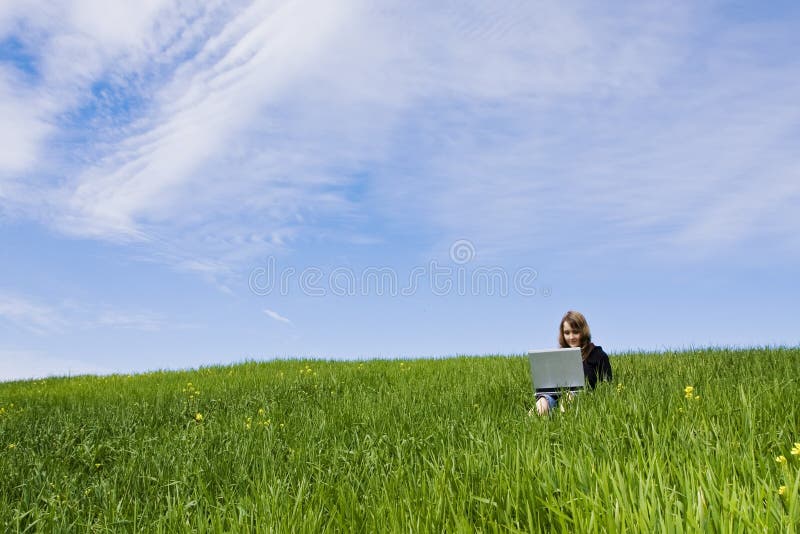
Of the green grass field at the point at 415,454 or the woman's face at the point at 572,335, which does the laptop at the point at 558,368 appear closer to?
the green grass field at the point at 415,454

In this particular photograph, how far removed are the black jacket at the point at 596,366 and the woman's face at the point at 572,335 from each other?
29 cm

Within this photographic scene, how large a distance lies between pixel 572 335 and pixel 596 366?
583 mm

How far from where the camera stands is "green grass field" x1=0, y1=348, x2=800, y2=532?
3.25m

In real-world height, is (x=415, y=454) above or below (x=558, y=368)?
below

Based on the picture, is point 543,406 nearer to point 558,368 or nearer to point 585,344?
point 558,368

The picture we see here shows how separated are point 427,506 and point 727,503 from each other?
1590 mm

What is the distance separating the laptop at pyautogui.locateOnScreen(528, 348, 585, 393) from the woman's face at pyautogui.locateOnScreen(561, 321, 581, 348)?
1.30m

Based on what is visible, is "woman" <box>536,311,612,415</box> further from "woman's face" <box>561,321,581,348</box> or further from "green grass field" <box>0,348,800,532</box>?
"green grass field" <box>0,348,800,532</box>

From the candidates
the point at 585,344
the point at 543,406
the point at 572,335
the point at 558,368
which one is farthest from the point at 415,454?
the point at 585,344

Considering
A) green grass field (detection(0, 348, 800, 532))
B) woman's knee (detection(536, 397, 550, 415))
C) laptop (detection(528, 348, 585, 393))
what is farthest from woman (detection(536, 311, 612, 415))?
woman's knee (detection(536, 397, 550, 415))

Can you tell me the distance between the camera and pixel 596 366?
891 centimetres

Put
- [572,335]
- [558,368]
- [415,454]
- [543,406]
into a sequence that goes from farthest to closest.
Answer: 1. [572,335]
2. [558,368]
3. [543,406]
4. [415,454]

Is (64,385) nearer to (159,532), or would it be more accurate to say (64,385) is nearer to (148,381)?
(148,381)

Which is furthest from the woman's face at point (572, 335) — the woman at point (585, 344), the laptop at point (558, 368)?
the laptop at point (558, 368)
